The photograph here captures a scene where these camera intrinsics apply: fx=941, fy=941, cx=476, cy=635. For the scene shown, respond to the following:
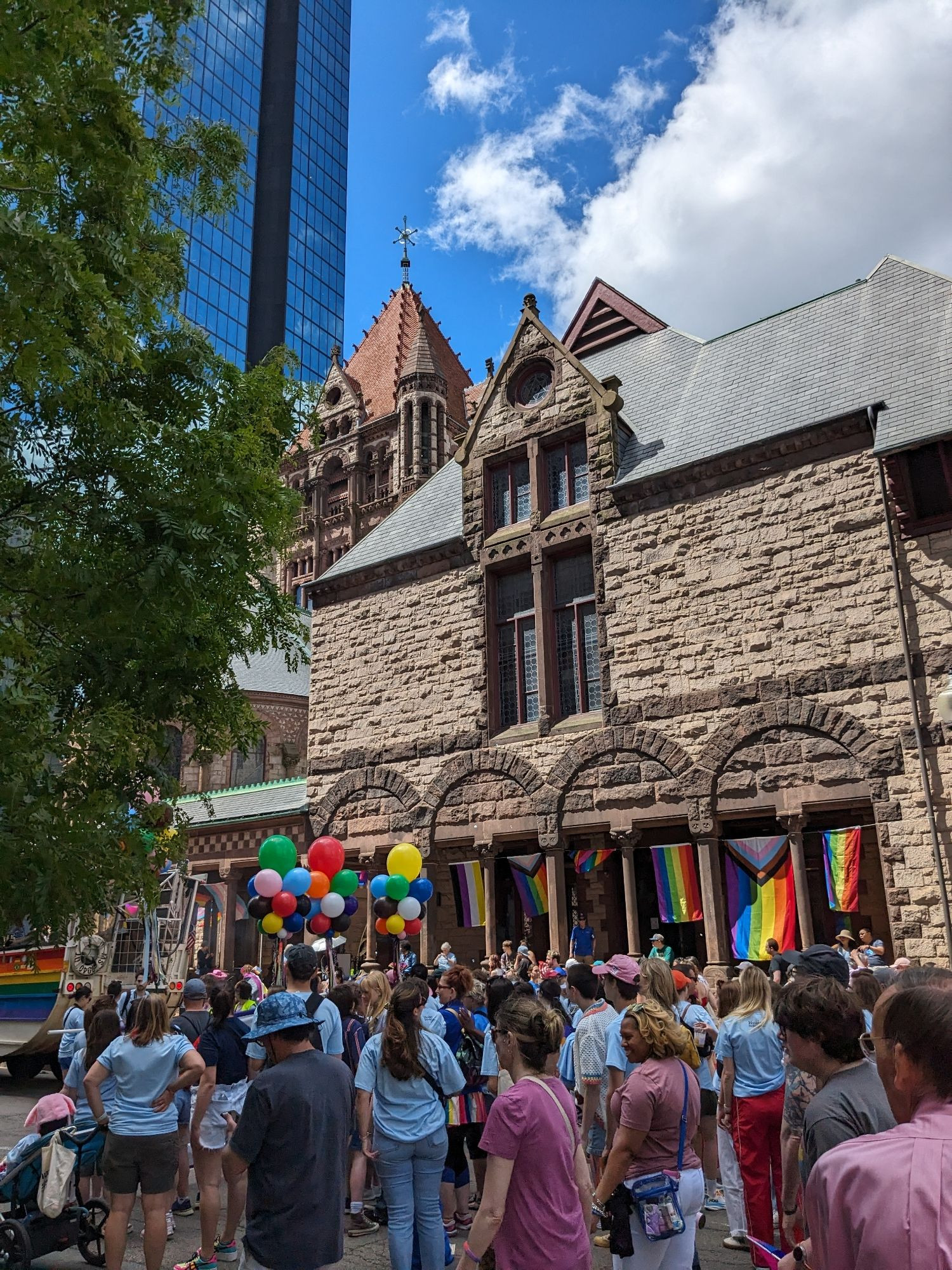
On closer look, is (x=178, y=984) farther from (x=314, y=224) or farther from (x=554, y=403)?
(x=314, y=224)

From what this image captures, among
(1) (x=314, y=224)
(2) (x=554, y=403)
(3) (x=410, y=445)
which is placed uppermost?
(1) (x=314, y=224)

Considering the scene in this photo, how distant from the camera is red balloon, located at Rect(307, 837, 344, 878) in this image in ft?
44.5

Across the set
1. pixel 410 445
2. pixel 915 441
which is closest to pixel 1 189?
pixel 915 441

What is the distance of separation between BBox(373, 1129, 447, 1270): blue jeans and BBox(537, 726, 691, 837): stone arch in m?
9.95

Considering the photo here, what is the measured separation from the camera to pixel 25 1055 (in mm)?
13734

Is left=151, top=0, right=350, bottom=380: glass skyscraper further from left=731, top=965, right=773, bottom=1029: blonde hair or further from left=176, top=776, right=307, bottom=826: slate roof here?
left=731, top=965, right=773, bottom=1029: blonde hair

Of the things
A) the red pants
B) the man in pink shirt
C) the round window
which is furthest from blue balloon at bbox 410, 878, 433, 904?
the man in pink shirt

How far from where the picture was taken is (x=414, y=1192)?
16.4 feet

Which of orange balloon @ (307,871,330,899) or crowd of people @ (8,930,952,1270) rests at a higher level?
orange balloon @ (307,871,330,899)

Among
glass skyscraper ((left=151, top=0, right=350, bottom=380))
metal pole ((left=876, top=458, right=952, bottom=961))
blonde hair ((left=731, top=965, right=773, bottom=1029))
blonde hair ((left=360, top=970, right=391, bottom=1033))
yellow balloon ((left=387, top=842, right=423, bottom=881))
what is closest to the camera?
blonde hair ((left=731, top=965, right=773, bottom=1029))

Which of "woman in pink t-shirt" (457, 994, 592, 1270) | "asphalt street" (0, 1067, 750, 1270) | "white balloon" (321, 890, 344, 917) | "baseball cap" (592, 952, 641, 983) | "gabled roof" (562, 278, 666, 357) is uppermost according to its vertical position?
"gabled roof" (562, 278, 666, 357)

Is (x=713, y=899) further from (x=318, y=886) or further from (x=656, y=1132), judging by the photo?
(x=656, y=1132)

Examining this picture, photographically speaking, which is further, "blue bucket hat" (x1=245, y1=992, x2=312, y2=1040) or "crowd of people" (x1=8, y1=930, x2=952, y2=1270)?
"blue bucket hat" (x1=245, y1=992, x2=312, y2=1040)

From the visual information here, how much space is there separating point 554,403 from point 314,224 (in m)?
81.5
